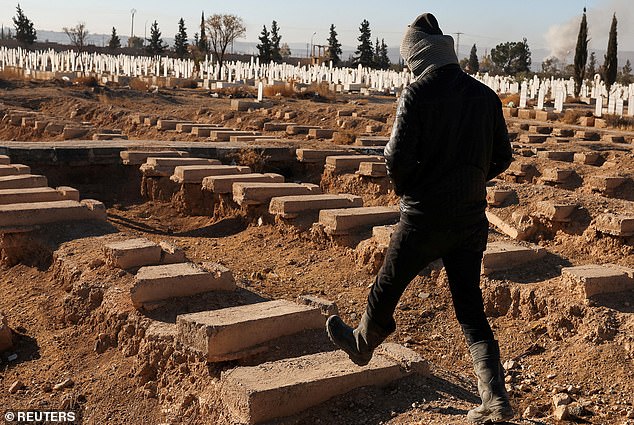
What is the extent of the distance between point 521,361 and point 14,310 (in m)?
3.27

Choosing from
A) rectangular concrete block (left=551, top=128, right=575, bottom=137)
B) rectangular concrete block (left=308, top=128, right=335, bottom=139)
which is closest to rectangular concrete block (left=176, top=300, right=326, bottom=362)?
rectangular concrete block (left=308, top=128, right=335, bottom=139)

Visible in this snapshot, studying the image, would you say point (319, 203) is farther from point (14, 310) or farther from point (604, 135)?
point (604, 135)

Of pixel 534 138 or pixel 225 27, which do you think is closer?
pixel 534 138

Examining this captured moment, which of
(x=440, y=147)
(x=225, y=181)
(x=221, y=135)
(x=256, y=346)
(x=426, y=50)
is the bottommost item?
(x=256, y=346)

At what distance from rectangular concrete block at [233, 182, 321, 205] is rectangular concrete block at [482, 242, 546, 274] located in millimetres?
2330

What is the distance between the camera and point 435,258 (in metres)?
2.81

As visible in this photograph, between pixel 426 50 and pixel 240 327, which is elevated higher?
pixel 426 50

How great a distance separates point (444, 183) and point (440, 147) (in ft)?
0.45

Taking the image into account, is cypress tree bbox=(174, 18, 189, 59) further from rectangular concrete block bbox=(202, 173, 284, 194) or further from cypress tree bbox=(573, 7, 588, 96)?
rectangular concrete block bbox=(202, 173, 284, 194)

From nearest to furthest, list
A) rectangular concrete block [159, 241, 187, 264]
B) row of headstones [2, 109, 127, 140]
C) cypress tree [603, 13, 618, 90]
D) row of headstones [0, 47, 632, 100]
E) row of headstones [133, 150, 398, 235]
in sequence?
→ 1. rectangular concrete block [159, 241, 187, 264]
2. row of headstones [133, 150, 398, 235]
3. row of headstones [2, 109, 127, 140]
4. cypress tree [603, 13, 618, 90]
5. row of headstones [0, 47, 632, 100]

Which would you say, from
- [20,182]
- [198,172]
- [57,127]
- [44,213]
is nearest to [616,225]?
[198,172]

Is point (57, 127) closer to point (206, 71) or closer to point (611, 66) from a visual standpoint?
point (611, 66)

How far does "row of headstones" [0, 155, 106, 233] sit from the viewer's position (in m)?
5.60

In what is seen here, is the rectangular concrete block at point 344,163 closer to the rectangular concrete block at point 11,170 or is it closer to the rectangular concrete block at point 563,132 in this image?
the rectangular concrete block at point 11,170
